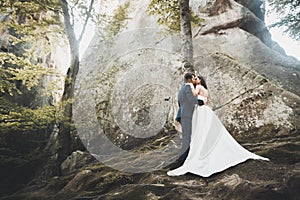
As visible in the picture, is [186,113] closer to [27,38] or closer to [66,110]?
[66,110]

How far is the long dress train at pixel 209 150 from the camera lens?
4707 mm

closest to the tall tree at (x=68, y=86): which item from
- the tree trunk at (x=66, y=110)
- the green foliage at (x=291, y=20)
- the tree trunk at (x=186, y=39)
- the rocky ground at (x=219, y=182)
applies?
the tree trunk at (x=66, y=110)

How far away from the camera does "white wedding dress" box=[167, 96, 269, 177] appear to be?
15.4 feet

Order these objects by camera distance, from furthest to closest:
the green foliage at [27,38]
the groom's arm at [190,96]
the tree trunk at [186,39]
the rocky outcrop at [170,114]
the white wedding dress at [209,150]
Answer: the green foliage at [27,38], the tree trunk at [186,39], the groom's arm at [190,96], the white wedding dress at [209,150], the rocky outcrop at [170,114]

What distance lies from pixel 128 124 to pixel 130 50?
474 cm

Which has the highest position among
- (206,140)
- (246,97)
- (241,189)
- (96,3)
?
(96,3)

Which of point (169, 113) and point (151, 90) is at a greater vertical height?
point (151, 90)

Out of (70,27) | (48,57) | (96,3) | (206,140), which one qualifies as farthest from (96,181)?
(48,57)

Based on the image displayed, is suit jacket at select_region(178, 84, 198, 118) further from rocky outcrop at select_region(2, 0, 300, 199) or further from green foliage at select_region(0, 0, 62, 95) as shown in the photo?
green foliage at select_region(0, 0, 62, 95)

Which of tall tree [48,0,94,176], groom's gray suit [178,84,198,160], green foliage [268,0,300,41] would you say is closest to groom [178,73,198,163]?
groom's gray suit [178,84,198,160]

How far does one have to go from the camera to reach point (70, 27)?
345 inches

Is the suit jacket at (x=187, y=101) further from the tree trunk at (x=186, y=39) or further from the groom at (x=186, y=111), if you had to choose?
the tree trunk at (x=186, y=39)

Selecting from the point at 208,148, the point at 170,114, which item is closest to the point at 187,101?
the point at 208,148

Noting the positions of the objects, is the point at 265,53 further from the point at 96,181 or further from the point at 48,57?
the point at 48,57
